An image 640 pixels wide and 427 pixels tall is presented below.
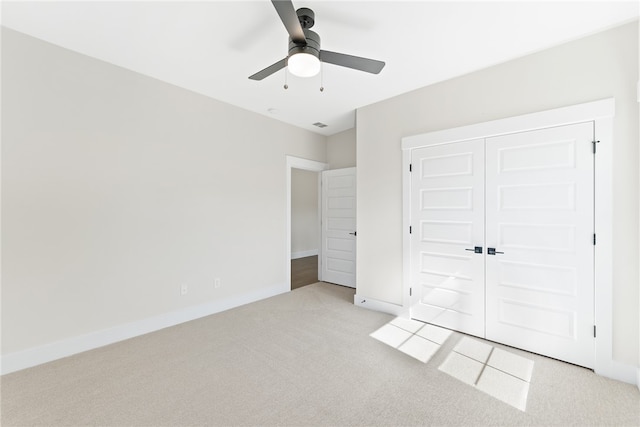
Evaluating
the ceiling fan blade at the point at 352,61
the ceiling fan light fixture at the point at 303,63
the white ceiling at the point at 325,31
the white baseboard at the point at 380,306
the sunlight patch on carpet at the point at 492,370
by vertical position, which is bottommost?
the sunlight patch on carpet at the point at 492,370

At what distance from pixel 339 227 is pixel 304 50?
345cm

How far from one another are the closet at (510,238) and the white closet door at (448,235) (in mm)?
11

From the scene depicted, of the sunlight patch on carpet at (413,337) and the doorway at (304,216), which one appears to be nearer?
the sunlight patch on carpet at (413,337)

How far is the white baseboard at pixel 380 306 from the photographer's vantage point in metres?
3.45

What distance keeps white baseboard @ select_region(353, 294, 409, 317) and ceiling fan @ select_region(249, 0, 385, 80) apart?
2.77 metres

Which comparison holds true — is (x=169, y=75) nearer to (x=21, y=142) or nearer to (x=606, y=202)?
(x=21, y=142)

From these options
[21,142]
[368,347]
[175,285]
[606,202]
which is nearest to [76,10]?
[21,142]

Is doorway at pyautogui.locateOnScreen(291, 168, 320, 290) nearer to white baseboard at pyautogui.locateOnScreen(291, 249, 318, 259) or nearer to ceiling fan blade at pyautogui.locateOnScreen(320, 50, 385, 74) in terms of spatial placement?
white baseboard at pyautogui.locateOnScreen(291, 249, 318, 259)

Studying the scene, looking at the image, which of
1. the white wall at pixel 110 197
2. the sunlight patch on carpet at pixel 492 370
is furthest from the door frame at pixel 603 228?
the white wall at pixel 110 197

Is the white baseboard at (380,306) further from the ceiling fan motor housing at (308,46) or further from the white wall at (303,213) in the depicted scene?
the white wall at (303,213)

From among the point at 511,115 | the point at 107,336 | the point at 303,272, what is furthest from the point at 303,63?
the point at 303,272

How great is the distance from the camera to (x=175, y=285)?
3295 millimetres

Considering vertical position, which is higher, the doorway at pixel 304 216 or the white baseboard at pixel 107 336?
the doorway at pixel 304 216

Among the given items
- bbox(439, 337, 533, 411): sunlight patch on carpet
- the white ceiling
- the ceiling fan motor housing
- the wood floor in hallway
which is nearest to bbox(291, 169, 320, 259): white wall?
the wood floor in hallway
